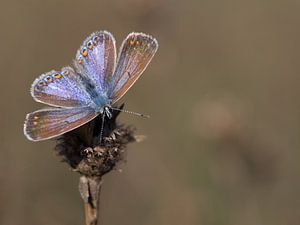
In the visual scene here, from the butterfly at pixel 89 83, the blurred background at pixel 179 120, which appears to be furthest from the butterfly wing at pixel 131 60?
the blurred background at pixel 179 120

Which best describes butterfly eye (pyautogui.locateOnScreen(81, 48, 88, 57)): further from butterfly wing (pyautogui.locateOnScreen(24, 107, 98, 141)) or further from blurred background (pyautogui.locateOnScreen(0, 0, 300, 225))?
blurred background (pyautogui.locateOnScreen(0, 0, 300, 225))

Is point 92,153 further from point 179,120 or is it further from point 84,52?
point 179,120

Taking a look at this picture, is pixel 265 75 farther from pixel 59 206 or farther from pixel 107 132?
pixel 107 132

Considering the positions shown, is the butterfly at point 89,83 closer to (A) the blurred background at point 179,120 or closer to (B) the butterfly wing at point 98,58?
(B) the butterfly wing at point 98,58

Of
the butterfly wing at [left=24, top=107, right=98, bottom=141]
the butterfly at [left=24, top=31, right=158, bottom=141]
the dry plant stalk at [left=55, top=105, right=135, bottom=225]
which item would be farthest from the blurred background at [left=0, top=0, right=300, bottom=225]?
the butterfly wing at [left=24, top=107, right=98, bottom=141]

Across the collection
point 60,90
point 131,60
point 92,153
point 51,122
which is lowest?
point 92,153

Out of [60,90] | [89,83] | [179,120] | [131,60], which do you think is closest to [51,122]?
[60,90]

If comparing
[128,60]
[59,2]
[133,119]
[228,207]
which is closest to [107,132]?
[128,60]
